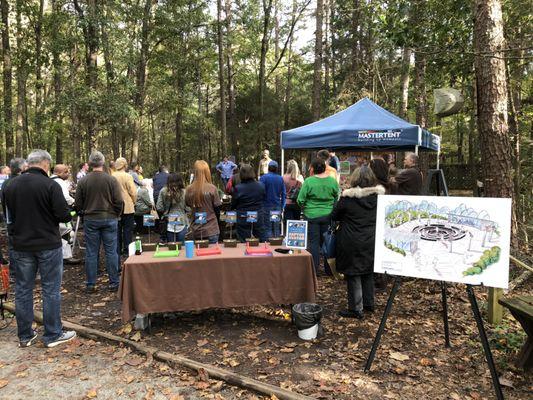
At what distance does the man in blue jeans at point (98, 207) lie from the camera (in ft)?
17.3

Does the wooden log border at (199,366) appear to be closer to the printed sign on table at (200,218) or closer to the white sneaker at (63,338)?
the white sneaker at (63,338)

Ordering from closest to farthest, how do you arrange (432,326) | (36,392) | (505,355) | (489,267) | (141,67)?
(489,267)
(36,392)
(505,355)
(432,326)
(141,67)

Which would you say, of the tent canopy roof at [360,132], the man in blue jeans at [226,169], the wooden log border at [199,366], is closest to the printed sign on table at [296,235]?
the wooden log border at [199,366]

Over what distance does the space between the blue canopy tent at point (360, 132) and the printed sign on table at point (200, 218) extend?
133 inches

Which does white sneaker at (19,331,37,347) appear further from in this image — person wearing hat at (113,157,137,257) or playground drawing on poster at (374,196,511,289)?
playground drawing on poster at (374,196,511,289)

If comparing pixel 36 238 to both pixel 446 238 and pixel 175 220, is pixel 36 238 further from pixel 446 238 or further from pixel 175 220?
pixel 446 238

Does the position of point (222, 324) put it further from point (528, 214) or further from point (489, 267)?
point (528, 214)

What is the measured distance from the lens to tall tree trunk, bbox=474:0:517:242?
194 inches

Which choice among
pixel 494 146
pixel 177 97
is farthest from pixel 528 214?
pixel 177 97

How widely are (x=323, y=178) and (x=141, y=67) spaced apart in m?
12.3

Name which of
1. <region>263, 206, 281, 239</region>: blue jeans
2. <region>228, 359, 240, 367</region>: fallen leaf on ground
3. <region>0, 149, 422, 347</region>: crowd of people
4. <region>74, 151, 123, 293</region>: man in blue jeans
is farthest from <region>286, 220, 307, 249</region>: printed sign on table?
<region>74, 151, 123, 293</region>: man in blue jeans

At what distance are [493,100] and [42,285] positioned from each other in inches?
225

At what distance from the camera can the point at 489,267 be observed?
282 centimetres

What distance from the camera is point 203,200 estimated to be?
5.09 m
